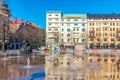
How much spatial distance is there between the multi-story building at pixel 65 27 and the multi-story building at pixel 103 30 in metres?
2.78

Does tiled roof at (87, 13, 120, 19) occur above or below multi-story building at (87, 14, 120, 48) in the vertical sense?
above

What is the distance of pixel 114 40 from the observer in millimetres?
106188

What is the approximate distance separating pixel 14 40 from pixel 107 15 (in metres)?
39.2

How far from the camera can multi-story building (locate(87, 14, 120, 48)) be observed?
4186 inches

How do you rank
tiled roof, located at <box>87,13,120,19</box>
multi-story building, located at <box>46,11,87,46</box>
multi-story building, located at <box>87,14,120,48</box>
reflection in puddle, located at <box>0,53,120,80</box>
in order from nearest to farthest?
reflection in puddle, located at <box>0,53,120,80</box> < multi-story building, located at <box>87,14,120,48</box> < tiled roof, located at <box>87,13,120,19</box> < multi-story building, located at <box>46,11,87,46</box>

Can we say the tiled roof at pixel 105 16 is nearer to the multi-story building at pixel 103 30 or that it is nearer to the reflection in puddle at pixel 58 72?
the multi-story building at pixel 103 30

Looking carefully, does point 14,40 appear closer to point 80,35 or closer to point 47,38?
point 47,38

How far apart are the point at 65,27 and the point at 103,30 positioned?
15.4 meters

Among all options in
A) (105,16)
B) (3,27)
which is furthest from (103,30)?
(3,27)

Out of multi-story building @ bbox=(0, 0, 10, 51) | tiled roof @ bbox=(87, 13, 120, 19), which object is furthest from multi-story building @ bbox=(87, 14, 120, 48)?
multi-story building @ bbox=(0, 0, 10, 51)

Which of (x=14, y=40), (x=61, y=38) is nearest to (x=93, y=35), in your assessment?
(x=61, y=38)

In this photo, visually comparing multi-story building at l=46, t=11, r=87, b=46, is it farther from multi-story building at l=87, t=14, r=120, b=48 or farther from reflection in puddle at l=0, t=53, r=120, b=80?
reflection in puddle at l=0, t=53, r=120, b=80

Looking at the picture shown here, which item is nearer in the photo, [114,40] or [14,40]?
[14,40]

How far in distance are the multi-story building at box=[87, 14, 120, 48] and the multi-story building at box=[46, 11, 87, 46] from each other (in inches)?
110
